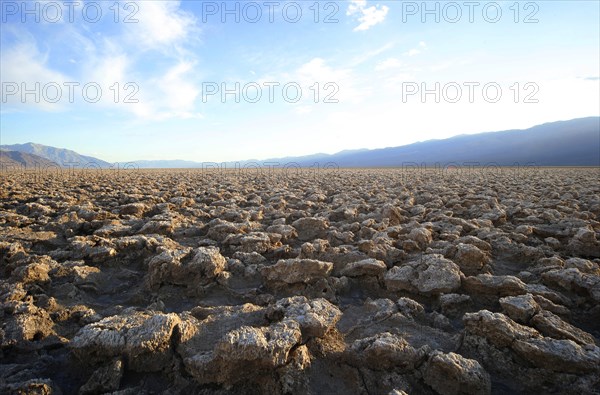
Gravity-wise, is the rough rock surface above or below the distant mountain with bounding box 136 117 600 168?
below

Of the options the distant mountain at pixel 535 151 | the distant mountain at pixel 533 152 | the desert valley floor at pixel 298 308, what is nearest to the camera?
the desert valley floor at pixel 298 308

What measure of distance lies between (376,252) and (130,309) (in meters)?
2.36

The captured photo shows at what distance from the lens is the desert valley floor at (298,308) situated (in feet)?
5.67

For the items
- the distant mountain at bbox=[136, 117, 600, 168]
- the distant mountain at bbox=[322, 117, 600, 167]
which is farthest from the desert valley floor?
the distant mountain at bbox=[322, 117, 600, 167]

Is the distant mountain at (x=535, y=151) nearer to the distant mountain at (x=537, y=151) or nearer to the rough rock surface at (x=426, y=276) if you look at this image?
the distant mountain at (x=537, y=151)

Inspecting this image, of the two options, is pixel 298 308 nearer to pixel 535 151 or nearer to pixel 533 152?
pixel 533 152

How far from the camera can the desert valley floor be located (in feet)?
5.67

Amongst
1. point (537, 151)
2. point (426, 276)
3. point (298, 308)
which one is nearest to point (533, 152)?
point (537, 151)

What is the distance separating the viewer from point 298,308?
7.18ft

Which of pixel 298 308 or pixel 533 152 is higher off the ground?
pixel 533 152

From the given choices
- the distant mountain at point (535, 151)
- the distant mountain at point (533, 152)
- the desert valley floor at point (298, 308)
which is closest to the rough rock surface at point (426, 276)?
the desert valley floor at point (298, 308)

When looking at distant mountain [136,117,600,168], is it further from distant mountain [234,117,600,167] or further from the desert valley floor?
the desert valley floor

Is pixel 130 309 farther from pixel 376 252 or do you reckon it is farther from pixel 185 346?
pixel 376 252

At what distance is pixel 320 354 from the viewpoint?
1913 mm
